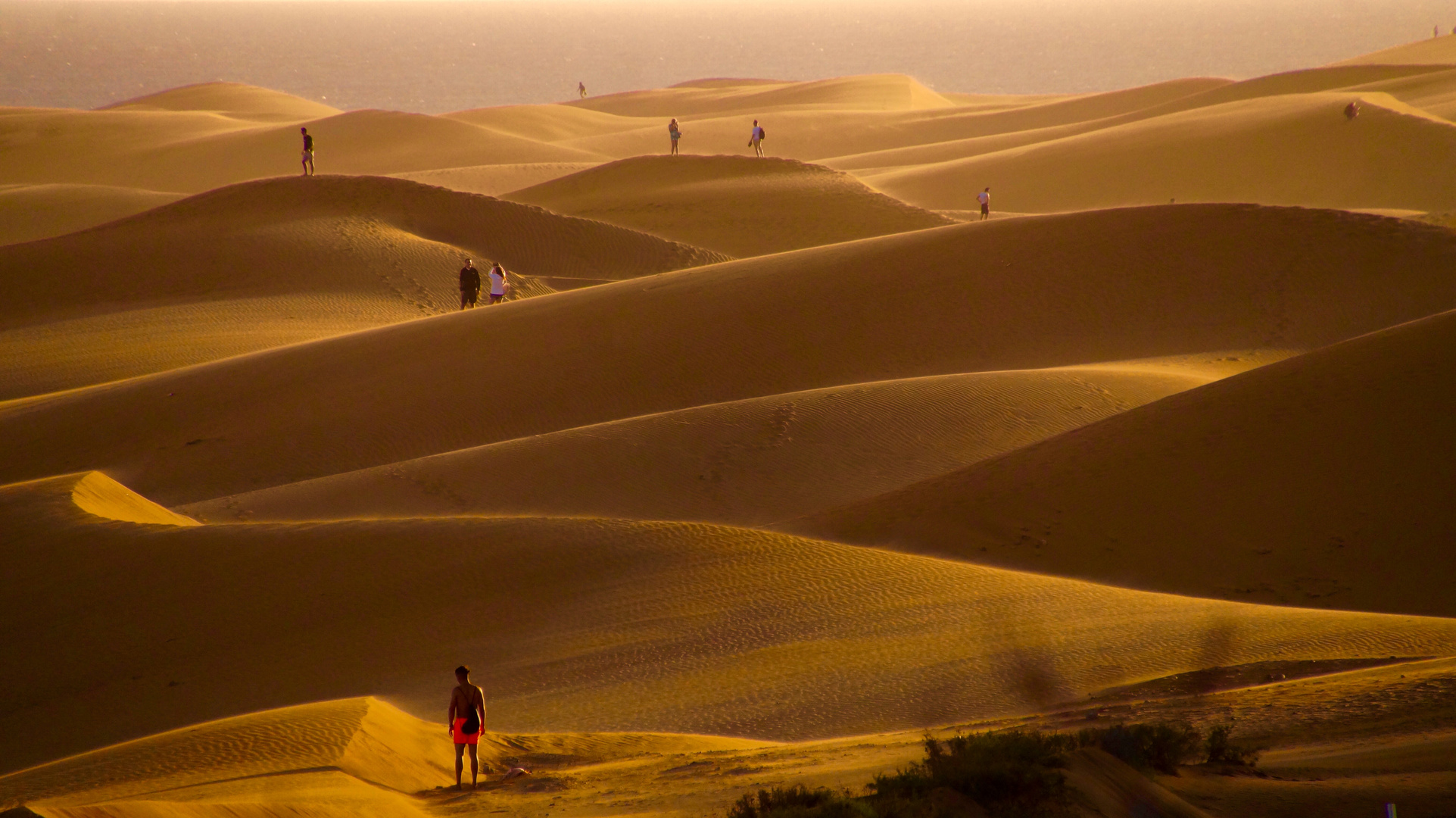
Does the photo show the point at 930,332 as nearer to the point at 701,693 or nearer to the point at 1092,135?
the point at 701,693

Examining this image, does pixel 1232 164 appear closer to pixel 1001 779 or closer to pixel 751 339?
pixel 751 339

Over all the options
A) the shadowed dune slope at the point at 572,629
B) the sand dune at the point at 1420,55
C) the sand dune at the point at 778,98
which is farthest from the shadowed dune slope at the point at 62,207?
the sand dune at the point at 1420,55

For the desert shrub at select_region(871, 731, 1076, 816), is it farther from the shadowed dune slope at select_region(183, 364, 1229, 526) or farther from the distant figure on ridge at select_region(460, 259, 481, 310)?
the distant figure on ridge at select_region(460, 259, 481, 310)

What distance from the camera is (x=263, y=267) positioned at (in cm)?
2591

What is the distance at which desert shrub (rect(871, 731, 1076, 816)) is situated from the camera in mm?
4680

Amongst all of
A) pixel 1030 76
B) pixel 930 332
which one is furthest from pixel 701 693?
pixel 1030 76

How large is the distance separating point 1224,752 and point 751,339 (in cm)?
1320

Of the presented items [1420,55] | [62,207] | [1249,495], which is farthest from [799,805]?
[1420,55]

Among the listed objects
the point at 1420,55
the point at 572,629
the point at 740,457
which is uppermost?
the point at 1420,55

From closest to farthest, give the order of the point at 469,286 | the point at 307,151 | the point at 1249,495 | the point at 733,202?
the point at 1249,495
the point at 469,286
the point at 307,151
the point at 733,202

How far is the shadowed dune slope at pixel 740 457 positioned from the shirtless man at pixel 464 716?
19.1ft

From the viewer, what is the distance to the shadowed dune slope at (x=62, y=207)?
115ft

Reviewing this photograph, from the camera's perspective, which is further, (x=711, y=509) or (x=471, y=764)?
(x=711, y=509)

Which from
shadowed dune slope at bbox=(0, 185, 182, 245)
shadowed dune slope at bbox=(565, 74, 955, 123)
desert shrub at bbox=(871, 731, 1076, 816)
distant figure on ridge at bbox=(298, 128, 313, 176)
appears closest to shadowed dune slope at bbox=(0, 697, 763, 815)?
desert shrub at bbox=(871, 731, 1076, 816)
